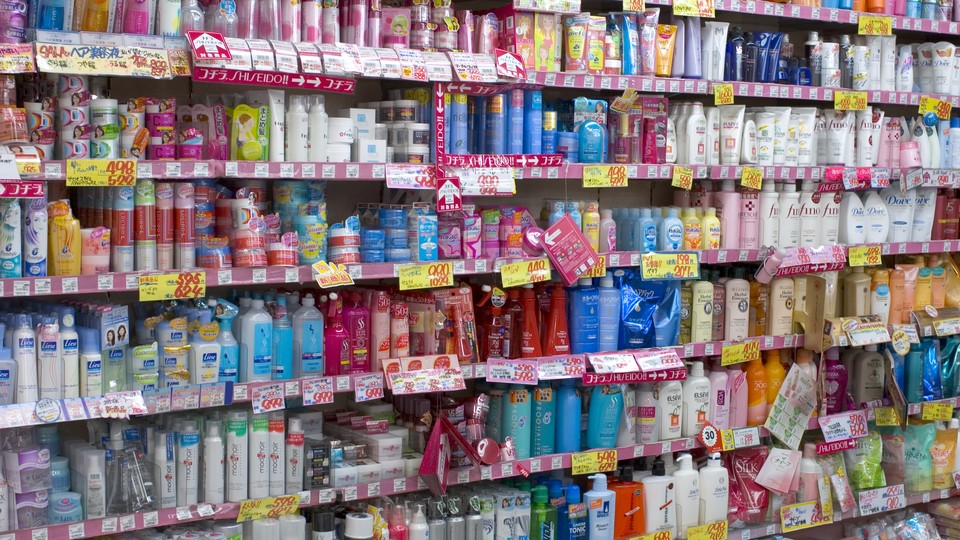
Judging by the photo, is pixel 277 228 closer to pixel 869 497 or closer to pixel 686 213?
pixel 686 213

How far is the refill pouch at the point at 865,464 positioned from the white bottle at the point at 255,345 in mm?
2842

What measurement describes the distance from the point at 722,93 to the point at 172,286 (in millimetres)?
2390

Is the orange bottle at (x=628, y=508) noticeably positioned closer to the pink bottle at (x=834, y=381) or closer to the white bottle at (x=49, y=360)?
the pink bottle at (x=834, y=381)

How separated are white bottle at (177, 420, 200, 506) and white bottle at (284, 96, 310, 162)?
37.2 inches

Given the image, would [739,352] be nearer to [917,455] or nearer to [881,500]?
[881,500]

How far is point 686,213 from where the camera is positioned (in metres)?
4.98

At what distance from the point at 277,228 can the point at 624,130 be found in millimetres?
1482

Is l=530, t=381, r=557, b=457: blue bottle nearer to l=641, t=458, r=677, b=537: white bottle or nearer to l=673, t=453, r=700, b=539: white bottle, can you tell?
l=641, t=458, r=677, b=537: white bottle

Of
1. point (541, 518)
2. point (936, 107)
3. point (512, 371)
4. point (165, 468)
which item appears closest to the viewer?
point (165, 468)

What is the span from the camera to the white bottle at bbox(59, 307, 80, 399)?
368 cm

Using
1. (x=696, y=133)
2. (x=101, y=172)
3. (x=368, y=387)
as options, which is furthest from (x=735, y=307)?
(x=101, y=172)

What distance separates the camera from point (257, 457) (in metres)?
4.07

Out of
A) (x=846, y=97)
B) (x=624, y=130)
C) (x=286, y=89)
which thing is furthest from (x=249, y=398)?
(x=846, y=97)

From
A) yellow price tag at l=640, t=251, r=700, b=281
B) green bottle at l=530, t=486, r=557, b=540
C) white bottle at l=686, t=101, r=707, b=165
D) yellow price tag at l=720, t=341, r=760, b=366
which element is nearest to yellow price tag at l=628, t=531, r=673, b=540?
green bottle at l=530, t=486, r=557, b=540
